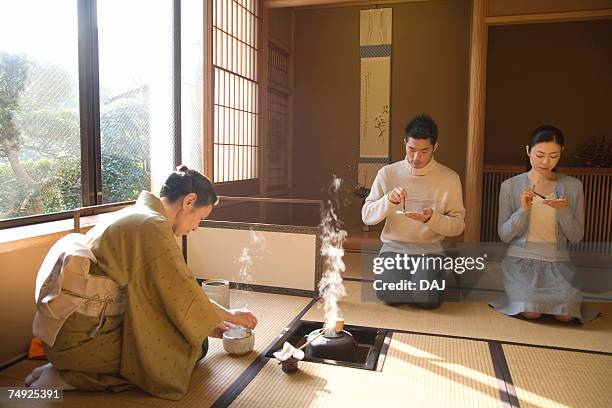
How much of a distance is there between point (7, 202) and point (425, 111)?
15.8 ft

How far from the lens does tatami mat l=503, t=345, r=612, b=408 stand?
194 centimetres

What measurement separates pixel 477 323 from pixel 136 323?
6.37 ft

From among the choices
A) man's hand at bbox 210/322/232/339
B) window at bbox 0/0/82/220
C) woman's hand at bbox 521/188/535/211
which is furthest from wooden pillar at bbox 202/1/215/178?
woman's hand at bbox 521/188/535/211

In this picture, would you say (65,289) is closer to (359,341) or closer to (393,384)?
(393,384)

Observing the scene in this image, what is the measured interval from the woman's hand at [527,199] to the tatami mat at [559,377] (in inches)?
36.7

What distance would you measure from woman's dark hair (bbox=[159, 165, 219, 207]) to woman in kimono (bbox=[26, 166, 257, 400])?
0.50 feet

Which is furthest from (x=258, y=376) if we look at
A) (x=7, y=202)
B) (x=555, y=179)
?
(x=555, y=179)

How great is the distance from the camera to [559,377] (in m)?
2.14

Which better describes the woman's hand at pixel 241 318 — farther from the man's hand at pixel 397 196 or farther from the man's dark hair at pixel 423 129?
the man's dark hair at pixel 423 129

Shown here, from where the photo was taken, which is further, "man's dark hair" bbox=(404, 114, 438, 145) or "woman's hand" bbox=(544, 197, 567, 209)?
"man's dark hair" bbox=(404, 114, 438, 145)

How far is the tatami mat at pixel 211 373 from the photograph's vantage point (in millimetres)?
1854

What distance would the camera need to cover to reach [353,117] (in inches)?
249

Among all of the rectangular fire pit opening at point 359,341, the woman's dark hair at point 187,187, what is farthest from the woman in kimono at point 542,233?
the woman's dark hair at point 187,187

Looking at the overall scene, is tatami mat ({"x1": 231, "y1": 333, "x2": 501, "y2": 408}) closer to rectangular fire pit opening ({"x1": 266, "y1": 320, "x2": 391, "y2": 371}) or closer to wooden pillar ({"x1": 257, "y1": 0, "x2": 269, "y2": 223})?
rectangular fire pit opening ({"x1": 266, "y1": 320, "x2": 391, "y2": 371})
